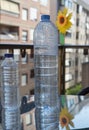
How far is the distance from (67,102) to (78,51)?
178 centimetres

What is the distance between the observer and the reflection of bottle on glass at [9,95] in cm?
113

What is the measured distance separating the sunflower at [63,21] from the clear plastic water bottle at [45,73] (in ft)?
0.10

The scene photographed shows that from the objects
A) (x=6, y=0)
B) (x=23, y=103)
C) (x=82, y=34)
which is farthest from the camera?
(x=82, y=34)

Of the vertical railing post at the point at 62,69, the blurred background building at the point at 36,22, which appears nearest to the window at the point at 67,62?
the blurred background building at the point at 36,22

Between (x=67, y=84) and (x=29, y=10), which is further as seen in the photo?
(x=29, y=10)

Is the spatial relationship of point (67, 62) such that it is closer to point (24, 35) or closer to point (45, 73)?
point (24, 35)

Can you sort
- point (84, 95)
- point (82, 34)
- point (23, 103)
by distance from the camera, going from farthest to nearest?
point (82, 34)
point (84, 95)
point (23, 103)

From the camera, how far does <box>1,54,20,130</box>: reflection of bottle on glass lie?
113 cm

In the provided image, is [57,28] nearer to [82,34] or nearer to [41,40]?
[41,40]

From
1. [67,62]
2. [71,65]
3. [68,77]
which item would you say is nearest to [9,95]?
[67,62]

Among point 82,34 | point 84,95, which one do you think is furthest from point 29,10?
point 84,95

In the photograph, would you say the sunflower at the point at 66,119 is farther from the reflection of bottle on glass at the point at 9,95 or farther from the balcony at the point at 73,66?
the balcony at the point at 73,66

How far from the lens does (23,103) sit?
1.56m

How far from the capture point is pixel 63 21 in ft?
3.93
